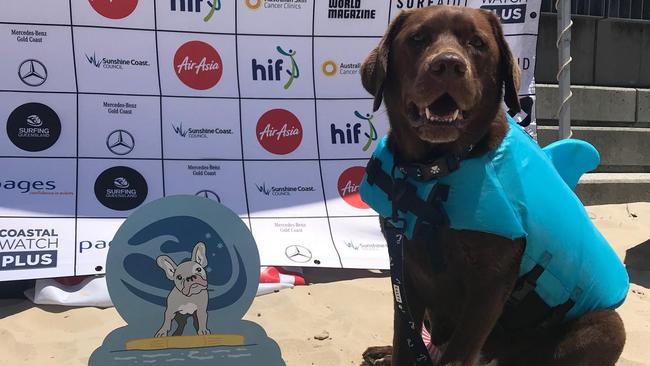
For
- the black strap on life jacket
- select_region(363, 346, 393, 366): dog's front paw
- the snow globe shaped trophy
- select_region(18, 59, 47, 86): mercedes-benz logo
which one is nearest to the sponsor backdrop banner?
select_region(18, 59, 47, 86): mercedes-benz logo

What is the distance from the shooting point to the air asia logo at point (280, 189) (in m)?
3.83

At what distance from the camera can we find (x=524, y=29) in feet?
13.9

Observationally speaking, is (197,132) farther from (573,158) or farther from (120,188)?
(573,158)

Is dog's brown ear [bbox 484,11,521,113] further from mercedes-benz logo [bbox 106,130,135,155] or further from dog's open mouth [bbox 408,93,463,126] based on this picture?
mercedes-benz logo [bbox 106,130,135,155]

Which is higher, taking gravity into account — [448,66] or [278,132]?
[448,66]

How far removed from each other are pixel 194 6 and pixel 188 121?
2.36 feet

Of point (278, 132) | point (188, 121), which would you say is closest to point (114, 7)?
point (188, 121)

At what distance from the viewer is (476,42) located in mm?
1896

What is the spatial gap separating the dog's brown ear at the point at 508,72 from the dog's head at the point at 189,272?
1.11m

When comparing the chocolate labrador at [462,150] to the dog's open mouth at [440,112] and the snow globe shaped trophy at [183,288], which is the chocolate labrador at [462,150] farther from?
the snow globe shaped trophy at [183,288]

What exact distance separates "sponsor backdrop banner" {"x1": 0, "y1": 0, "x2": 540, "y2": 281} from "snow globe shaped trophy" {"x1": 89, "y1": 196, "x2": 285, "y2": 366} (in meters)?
1.46

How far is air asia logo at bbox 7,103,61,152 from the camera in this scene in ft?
11.6

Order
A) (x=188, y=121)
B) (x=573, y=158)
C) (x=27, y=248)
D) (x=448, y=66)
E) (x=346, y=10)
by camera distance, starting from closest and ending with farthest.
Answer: (x=448, y=66) → (x=573, y=158) → (x=27, y=248) → (x=188, y=121) → (x=346, y=10)

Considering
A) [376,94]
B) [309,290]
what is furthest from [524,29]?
[376,94]
